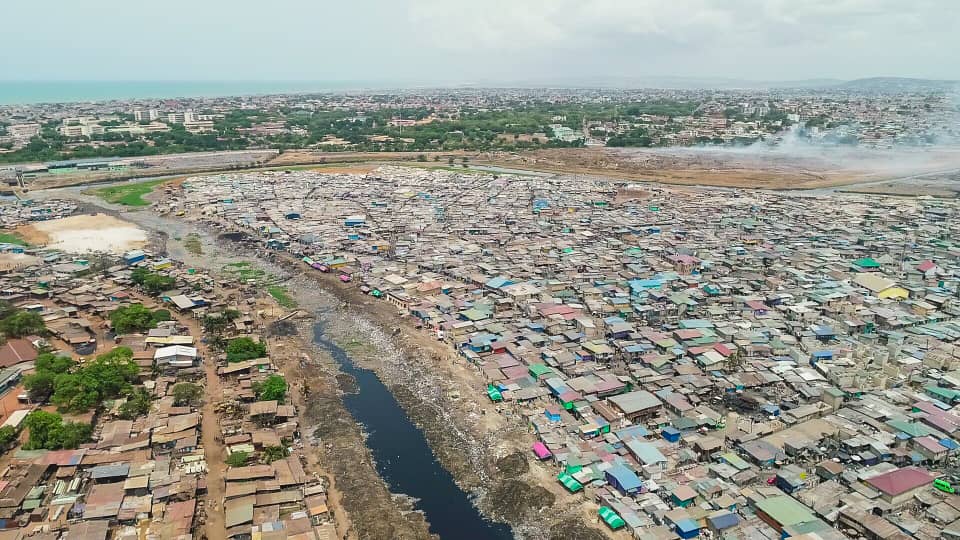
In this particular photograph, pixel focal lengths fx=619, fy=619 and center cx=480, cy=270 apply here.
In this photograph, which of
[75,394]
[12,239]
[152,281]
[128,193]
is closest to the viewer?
[75,394]

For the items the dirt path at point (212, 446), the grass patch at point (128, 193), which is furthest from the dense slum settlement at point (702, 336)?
the grass patch at point (128, 193)

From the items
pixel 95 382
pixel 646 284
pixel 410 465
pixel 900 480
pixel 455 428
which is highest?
pixel 646 284

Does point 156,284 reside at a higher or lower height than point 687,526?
higher

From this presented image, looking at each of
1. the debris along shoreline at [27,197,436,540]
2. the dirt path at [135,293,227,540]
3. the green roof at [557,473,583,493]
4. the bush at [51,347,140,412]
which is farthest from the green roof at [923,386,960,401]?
the bush at [51,347,140,412]

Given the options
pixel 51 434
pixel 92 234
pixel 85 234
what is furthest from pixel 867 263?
pixel 85 234

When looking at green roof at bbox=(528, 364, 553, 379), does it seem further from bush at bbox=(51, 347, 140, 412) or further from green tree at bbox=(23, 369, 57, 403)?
green tree at bbox=(23, 369, 57, 403)

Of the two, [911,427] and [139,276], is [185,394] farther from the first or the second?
[911,427]
